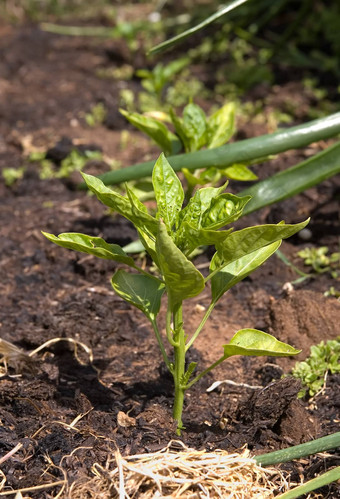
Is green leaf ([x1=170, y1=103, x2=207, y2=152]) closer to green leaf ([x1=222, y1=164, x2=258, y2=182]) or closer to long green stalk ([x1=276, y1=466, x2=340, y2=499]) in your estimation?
green leaf ([x1=222, y1=164, x2=258, y2=182])

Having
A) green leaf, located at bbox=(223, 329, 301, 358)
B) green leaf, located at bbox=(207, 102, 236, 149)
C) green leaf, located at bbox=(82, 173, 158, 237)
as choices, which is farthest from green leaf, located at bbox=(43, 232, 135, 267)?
green leaf, located at bbox=(207, 102, 236, 149)

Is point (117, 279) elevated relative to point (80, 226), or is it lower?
elevated

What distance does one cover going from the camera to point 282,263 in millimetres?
2648

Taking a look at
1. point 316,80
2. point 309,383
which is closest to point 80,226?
point 309,383

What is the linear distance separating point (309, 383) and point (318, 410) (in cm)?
9

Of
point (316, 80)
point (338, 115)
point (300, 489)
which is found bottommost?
point (316, 80)

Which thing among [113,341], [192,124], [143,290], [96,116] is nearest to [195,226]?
[143,290]

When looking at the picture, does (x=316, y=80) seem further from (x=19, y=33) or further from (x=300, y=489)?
(x=300, y=489)

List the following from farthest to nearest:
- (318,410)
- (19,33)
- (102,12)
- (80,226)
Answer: (102,12) → (19,33) → (80,226) → (318,410)

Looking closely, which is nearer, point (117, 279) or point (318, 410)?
point (117, 279)

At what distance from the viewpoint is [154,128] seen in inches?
100.0

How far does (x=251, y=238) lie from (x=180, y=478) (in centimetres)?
60

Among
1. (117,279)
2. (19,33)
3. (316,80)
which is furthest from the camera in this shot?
(19,33)

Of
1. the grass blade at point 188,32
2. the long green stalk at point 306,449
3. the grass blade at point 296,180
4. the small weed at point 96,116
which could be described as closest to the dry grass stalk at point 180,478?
the long green stalk at point 306,449
